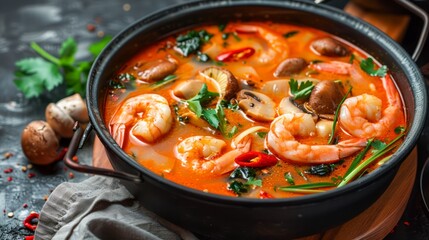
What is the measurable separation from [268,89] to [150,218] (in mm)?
999

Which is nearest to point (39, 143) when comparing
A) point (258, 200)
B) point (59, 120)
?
point (59, 120)

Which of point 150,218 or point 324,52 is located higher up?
point 324,52

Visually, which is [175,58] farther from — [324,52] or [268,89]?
[324,52]

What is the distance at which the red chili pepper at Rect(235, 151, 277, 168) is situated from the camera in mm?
2904

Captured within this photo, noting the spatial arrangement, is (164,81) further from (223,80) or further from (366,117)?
(366,117)

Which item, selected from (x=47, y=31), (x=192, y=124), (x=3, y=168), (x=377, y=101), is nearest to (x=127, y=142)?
(x=192, y=124)

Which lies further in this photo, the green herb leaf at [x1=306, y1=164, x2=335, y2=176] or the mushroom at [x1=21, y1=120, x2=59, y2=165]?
the mushroom at [x1=21, y1=120, x2=59, y2=165]

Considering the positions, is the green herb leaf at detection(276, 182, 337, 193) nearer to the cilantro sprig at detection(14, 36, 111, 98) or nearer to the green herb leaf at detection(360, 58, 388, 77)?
the green herb leaf at detection(360, 58, 388, 77)

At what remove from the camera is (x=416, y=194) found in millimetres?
3391

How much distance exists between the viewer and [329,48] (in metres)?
3.64

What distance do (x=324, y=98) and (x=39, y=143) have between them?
1725 millimetres

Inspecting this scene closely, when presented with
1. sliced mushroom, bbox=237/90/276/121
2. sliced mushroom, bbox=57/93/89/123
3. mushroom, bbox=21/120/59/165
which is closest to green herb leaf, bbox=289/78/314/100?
sliced mushroom, bbox=237/90/276/121

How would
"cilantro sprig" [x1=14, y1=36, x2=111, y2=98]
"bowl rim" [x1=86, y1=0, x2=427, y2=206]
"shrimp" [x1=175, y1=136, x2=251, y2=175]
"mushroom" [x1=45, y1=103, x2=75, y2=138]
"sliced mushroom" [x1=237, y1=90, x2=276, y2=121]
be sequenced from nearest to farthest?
"bowl rim" [x1=86, y1=0, x2=427, y2=206]
"shrimp" [x1=175, y1=136, x2=251, y2=175]
"sliced mushroom" [x1=237, y1=90, x2=276, y2=121]
"mushroom" [x1=45, y1=103, x2=75, y2=138]
"cilantro sprig" [x1=14, y1=36, x2=111, y2=98]

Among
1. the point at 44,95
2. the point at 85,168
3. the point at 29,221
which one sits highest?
the point at 85,168
